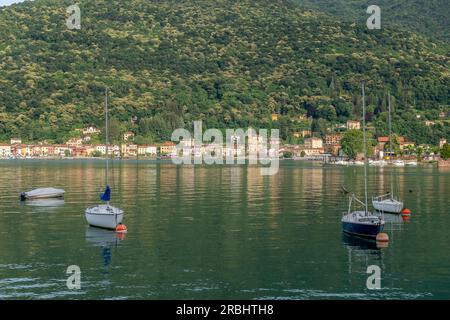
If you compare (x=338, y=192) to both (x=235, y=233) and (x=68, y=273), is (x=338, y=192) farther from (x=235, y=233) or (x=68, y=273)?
(x=68, y=273)

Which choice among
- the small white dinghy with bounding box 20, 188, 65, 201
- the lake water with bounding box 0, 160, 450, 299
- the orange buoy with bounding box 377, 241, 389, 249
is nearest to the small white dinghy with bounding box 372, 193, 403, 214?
the lake water with bounding box 0, 160, 450, 299

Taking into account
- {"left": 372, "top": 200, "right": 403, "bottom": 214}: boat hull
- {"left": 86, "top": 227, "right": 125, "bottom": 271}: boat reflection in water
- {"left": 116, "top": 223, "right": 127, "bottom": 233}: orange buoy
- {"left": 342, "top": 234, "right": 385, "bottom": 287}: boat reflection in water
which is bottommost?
{"left": 342, "top": 234, "right": 385, "bottom": 287}: boat reflection in water

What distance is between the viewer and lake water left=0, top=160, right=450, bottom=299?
3556 centimetres

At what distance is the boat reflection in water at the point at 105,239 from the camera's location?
45537mm

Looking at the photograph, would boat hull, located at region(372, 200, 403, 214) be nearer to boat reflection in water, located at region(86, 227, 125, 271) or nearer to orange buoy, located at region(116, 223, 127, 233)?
orange buoy, located at region(116, 223, 127, 233)

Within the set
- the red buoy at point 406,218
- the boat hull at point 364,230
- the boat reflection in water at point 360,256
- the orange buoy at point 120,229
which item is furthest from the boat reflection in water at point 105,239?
the red buoy at point 406,218

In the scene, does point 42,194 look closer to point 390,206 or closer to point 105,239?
point 105,239

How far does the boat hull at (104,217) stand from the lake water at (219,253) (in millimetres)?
854

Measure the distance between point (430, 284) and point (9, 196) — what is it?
66908mm

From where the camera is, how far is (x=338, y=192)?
3740 inches

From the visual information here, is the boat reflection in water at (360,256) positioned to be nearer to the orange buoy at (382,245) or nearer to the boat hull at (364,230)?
the orange buoy at (382,245)

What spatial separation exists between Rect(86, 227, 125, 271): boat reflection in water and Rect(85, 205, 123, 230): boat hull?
0.52m

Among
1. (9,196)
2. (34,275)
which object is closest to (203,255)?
(34,275)

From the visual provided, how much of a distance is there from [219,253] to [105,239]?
11.0 m
